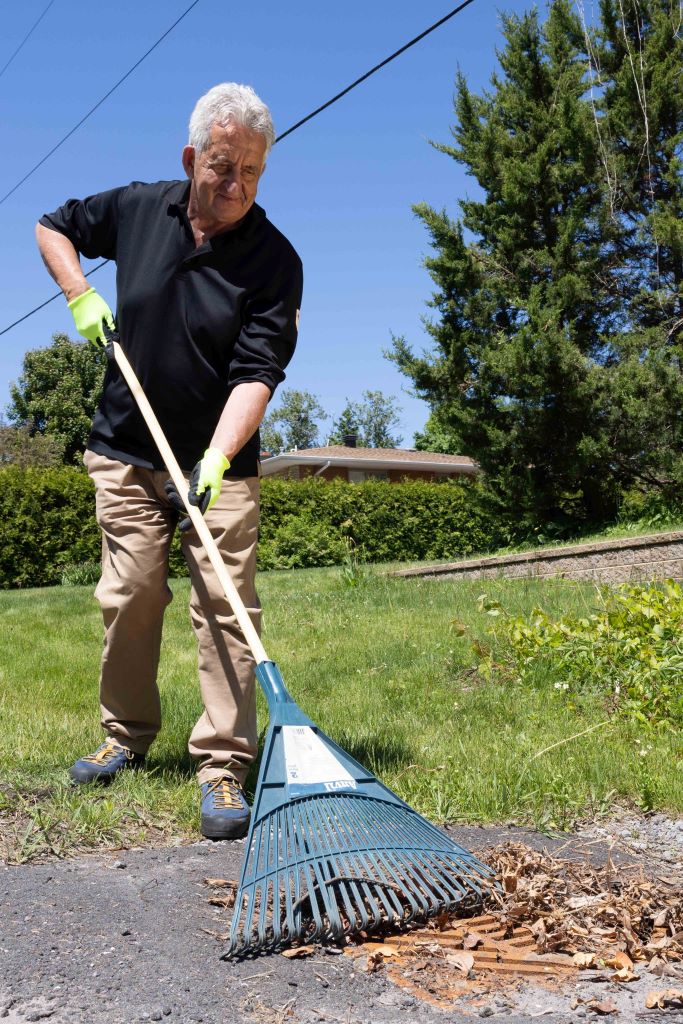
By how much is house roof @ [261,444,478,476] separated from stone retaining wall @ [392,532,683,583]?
69.5 feet

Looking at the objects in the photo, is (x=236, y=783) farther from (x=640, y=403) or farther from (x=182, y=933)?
(x=640, y=403)

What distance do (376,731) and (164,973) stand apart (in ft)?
6.69

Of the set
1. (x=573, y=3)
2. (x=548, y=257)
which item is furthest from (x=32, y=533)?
(x=573, y=3)

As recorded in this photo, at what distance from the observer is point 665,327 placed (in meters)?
11.9

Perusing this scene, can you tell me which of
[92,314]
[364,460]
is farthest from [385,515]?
[92,314]

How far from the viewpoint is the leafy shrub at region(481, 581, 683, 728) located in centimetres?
414

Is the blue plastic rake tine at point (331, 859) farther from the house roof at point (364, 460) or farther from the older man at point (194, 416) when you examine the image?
the house roof at point (364, 460)

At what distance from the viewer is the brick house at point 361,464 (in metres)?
31.9

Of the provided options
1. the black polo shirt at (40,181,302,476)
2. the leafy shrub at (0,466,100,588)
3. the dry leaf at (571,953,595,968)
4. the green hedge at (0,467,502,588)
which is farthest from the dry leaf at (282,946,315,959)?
the leafy shrub at (0,466,100,588)

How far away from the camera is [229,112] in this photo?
288 cm

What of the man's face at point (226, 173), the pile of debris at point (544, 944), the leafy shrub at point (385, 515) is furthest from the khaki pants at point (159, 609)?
the leafy shrub at point (385, 515)

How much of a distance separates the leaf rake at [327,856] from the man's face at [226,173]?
1560mm

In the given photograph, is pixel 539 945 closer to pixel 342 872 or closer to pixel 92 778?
pixel 342 872

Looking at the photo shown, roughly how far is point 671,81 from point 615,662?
993 cm
